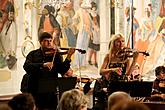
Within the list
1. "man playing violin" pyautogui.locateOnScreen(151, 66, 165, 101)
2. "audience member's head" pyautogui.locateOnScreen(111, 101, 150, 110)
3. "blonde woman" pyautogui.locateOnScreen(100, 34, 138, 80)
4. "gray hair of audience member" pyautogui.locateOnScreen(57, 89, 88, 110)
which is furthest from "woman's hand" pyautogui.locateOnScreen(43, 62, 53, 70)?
"audience member's head" pyautogui.locateOnScreen(111, 101, 150, 110)

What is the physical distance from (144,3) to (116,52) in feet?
14.0

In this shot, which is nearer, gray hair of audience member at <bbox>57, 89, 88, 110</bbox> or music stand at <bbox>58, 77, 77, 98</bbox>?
gray hair of audience member at <bbox>57, 89, 88, 110</bbox>

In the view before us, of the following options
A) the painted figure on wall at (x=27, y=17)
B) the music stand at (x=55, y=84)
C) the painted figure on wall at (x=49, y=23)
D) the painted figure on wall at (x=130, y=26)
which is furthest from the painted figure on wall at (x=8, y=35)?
the music stand at (x=55, y=84)

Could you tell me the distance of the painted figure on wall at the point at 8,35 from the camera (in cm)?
982

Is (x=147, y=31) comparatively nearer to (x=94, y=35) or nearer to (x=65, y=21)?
(x=94, y=35)

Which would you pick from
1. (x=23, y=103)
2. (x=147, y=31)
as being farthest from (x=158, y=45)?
(x=23, y=103)

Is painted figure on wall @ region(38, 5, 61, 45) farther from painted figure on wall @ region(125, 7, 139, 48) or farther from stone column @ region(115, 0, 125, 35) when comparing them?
painted figure on wall @ region(125, 7, 139, 48)

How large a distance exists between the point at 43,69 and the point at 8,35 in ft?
13.7

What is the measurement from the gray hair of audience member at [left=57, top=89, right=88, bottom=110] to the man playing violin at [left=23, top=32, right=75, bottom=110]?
5.80 ft

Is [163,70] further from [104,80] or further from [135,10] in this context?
[135,10]

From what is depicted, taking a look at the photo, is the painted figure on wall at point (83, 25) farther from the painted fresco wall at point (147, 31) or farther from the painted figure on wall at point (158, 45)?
the painted figure on wall at point (158, 45)

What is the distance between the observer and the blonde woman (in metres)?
6.55

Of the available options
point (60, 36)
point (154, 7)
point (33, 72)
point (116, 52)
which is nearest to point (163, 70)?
point (116, 52)

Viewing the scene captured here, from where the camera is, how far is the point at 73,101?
3.92 metres
